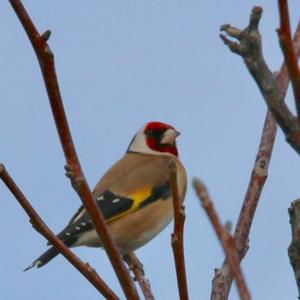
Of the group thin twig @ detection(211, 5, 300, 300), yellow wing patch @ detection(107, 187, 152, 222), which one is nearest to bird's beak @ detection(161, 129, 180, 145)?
yellow wing patch @ detection(107, 187, 152, 222)

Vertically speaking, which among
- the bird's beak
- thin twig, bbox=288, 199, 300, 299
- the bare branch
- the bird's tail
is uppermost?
the bird's beak

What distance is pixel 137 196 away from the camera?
16.1ft

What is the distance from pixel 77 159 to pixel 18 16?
347mm

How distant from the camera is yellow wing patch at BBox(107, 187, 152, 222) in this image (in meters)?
4.77

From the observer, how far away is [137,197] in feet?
16.0

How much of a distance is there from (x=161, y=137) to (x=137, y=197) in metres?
1.15

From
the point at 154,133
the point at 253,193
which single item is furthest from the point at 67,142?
the point at 154,133

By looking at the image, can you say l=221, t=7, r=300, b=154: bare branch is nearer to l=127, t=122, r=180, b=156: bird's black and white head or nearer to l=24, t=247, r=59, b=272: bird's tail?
l=24, t=247, r=59, b=272: bird's tail

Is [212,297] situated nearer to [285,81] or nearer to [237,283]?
[285,81]

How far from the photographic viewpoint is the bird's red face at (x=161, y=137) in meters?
5.89

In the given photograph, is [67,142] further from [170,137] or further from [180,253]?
[170,137]

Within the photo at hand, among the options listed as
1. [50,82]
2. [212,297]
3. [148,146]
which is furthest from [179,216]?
[148,146]

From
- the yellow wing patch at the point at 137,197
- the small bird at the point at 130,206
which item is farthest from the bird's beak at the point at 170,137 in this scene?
the yellow wing patch at the point at 137,197

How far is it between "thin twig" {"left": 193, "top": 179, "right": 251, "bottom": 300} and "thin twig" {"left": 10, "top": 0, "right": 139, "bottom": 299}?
0.58 meters
